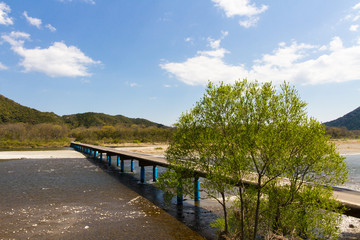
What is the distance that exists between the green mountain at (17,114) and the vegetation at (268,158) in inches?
7395

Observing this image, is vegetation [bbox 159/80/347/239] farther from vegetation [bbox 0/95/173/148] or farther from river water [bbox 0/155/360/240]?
vegetation [bbox 0/95/173/148]

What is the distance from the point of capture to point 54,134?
130m

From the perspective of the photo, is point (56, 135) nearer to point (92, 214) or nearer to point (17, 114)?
point (17, 114)

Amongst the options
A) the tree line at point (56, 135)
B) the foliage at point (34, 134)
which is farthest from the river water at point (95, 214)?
the foliage at point (34, 134)

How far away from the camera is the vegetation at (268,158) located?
8.04m

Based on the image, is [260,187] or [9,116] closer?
[260,187]

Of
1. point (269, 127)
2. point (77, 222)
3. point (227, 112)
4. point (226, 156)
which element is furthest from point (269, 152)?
point (77, 222)

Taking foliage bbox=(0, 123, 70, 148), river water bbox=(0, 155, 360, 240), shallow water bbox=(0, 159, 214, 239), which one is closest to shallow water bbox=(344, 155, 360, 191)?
river water bbox=(0, 155, 360, 240)

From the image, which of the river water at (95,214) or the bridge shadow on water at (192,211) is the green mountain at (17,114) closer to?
the river water at (95,214)

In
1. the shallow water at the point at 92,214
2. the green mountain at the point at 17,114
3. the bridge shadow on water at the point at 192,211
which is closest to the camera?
the shallow water at the point at 92,214

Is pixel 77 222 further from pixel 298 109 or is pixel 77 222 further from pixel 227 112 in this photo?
pixel 298 109

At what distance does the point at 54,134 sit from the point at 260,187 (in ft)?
466

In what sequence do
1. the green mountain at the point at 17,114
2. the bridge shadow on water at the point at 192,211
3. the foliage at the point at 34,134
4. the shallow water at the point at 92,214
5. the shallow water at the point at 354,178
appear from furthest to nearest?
the green mountain at the point at 17,114, the foliage at the point at 34,134, the shallow water at the point at 354,178, the bridge shadow on water at the point at 192,211, the shallow water at the point at 92,214

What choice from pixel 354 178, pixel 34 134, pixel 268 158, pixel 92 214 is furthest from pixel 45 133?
pixel 268 158
